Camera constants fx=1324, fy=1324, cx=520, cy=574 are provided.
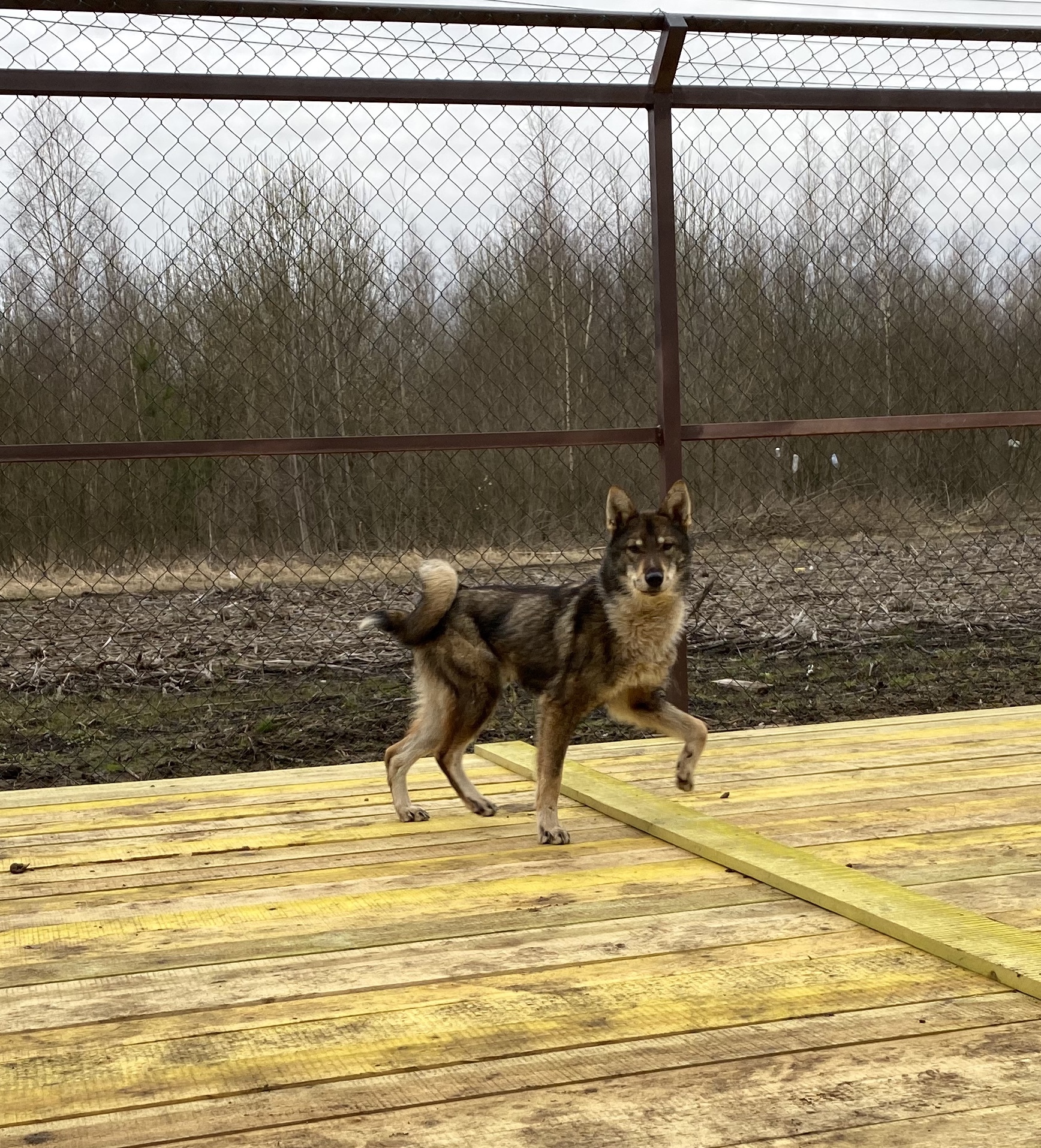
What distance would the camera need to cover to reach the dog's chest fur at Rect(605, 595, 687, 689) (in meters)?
4.23

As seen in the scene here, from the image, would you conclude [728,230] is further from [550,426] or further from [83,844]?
[83,844]

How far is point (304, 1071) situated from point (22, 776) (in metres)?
4.34

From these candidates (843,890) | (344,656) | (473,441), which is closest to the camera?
(843,890)

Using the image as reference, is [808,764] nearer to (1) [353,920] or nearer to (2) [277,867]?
(2) [277,867]

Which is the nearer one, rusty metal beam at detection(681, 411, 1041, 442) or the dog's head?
the dog's head

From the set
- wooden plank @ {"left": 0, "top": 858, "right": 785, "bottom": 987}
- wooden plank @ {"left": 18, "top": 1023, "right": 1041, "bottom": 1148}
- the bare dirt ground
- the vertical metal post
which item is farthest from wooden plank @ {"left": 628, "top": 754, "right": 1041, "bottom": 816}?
the bare dirt ground

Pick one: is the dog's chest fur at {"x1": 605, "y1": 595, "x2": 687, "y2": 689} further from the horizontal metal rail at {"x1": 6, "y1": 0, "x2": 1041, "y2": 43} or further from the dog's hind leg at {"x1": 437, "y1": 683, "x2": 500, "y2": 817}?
the horizontal metal rail at {"x1": 6, "y1": 0, "x2": 1041, "y2": 43}

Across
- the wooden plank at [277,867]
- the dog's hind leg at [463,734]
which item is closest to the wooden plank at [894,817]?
the wooden plank at [277,867]

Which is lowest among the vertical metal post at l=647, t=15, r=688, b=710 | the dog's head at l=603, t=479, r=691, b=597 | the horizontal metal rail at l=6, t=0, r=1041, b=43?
the dog's head at l=603, t=479, r=691, b=597

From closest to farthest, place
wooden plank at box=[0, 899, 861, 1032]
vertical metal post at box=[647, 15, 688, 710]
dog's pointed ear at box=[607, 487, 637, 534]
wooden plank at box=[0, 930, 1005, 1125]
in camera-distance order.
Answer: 1. wooden plank at box=[0, 930, 1005, 1125]
2. wooden plank at box=[0, 899, 861, 1032]
3. dog's pointed ear at box=[607, 487, 637, 534]
4. vertical metal post at box=[647, 15, 688, 710]

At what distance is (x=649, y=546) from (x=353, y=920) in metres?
1.80

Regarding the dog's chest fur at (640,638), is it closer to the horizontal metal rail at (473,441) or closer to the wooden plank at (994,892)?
the horizontal metal rail at (473,441)

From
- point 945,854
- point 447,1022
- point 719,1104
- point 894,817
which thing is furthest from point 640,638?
point 719,1104

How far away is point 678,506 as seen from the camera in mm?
4492
